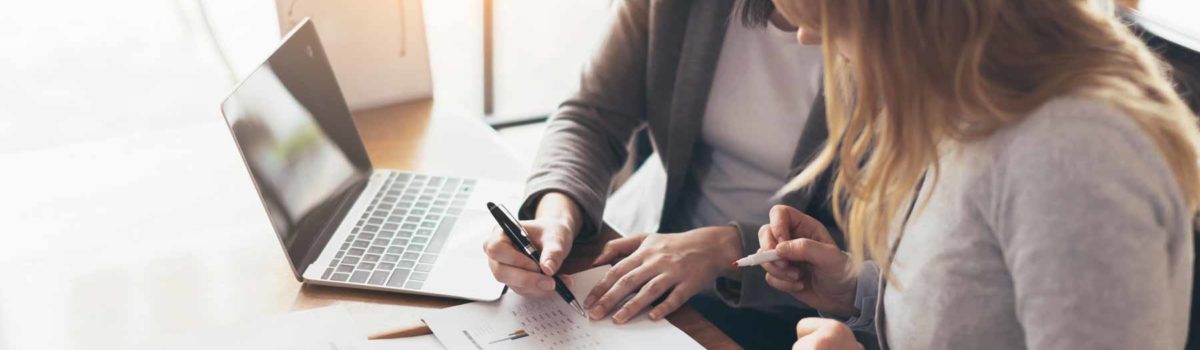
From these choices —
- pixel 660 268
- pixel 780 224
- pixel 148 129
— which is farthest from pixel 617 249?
pixel 148 129

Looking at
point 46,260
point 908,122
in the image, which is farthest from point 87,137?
point 908,122

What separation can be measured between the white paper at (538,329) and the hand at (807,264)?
14cm

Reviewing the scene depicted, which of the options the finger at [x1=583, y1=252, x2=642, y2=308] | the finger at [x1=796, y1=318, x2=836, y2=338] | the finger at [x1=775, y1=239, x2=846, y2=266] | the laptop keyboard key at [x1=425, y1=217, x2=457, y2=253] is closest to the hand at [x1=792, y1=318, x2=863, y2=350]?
the finger at [x1=796, y1=318, x2=836, y2=338]

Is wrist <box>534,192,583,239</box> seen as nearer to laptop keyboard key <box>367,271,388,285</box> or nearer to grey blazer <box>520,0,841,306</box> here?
grey blazer <box>520,0,841,306</box>

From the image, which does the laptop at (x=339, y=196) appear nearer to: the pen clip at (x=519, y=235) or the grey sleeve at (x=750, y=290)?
the pen clip at (x=519, y=235)

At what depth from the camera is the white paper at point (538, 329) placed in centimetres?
89

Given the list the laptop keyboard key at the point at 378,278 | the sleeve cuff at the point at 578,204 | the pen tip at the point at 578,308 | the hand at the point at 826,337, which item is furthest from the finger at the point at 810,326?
the laptop keyboard key at the point at 378,278

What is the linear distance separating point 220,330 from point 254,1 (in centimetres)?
85

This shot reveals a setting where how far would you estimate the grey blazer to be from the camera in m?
1.17

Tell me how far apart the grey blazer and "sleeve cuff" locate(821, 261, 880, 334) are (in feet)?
0.53

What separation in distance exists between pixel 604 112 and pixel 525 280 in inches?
16.6

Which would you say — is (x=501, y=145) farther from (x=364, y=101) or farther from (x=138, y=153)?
(x=138, y=153)

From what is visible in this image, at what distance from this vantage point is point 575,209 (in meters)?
1.11

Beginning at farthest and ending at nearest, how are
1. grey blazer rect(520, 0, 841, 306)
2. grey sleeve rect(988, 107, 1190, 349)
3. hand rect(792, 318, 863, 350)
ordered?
1. grey blazer rect(520, 0, 841, 306)
2. hand rect(792, 318, 863, 350)
3. grey sleeve rect(988, 107, 1190, 349)
